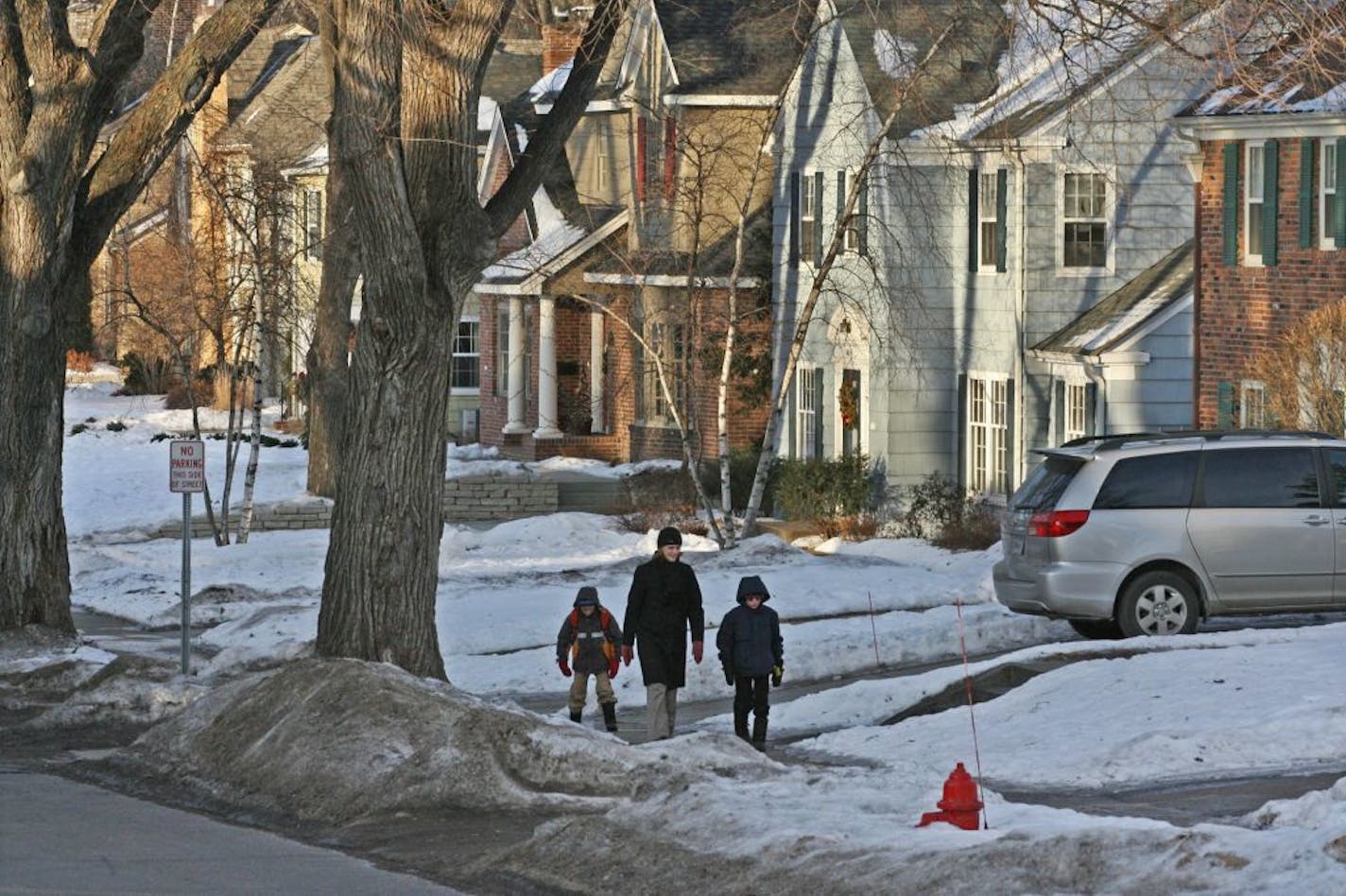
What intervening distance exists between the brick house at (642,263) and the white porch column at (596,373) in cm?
4

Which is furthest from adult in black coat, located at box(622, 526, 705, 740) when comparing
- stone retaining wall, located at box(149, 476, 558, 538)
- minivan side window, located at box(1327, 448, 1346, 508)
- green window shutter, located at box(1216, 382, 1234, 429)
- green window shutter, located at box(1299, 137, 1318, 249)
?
stone retaining wall, located at box(149, 476, 558, 538)

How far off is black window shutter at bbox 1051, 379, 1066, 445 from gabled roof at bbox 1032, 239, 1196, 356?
0.61 meters

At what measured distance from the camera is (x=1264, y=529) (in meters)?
19.3

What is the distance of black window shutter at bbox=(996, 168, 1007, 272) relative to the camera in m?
33.9

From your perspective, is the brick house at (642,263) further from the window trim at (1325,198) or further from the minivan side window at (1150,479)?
the minivan side window at (1150,479)

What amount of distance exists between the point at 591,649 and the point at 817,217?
2139cm

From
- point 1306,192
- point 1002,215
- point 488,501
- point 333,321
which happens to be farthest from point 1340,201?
point 488,501

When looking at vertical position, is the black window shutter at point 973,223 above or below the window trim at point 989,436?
above

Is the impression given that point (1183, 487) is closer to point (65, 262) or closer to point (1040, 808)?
point (1040, 808)

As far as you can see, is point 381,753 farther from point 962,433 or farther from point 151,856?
point 962,433

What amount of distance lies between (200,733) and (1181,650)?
7252 millimetres

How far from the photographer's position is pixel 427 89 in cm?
1602

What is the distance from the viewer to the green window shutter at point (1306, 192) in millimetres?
28328

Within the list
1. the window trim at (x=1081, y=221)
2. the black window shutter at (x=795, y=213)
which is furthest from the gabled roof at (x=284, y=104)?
the window trim at (x=1081, y=221)
